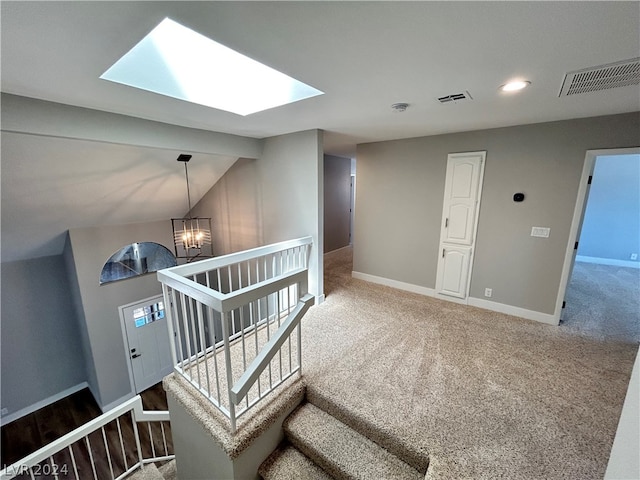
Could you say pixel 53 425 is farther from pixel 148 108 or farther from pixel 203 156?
pixel 148 108

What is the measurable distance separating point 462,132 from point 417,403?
10.5ft

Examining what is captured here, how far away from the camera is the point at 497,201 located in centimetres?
328

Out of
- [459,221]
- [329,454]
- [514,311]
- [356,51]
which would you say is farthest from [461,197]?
[329,454]

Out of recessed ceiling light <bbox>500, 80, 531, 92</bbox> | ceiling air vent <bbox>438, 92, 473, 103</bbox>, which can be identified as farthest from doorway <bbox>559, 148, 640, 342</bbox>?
ceiling air vent <bbox>438, 92, 473, 103</bbox>

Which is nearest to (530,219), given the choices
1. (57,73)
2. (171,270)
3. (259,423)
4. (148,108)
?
(259,423)

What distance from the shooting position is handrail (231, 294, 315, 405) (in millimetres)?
1572

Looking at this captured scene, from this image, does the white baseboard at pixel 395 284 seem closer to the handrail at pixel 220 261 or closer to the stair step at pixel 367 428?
the handrail at pixel 220 261

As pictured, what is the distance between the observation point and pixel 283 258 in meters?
3.41

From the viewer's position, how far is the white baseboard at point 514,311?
10.3ft

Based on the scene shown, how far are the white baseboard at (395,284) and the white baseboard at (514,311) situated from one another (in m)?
0.58

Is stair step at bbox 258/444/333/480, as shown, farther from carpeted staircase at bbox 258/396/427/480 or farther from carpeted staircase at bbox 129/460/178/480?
carpeted staircase at bbox 129/460/178/480

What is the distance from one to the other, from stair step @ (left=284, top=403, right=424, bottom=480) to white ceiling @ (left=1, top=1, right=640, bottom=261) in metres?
2.48

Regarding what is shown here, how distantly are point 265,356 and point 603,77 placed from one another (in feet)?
9.28

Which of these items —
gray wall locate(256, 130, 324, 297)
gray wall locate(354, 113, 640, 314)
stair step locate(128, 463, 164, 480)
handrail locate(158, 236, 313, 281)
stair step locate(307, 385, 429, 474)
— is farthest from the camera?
gray wall locate(256, 130, 324, 297)
